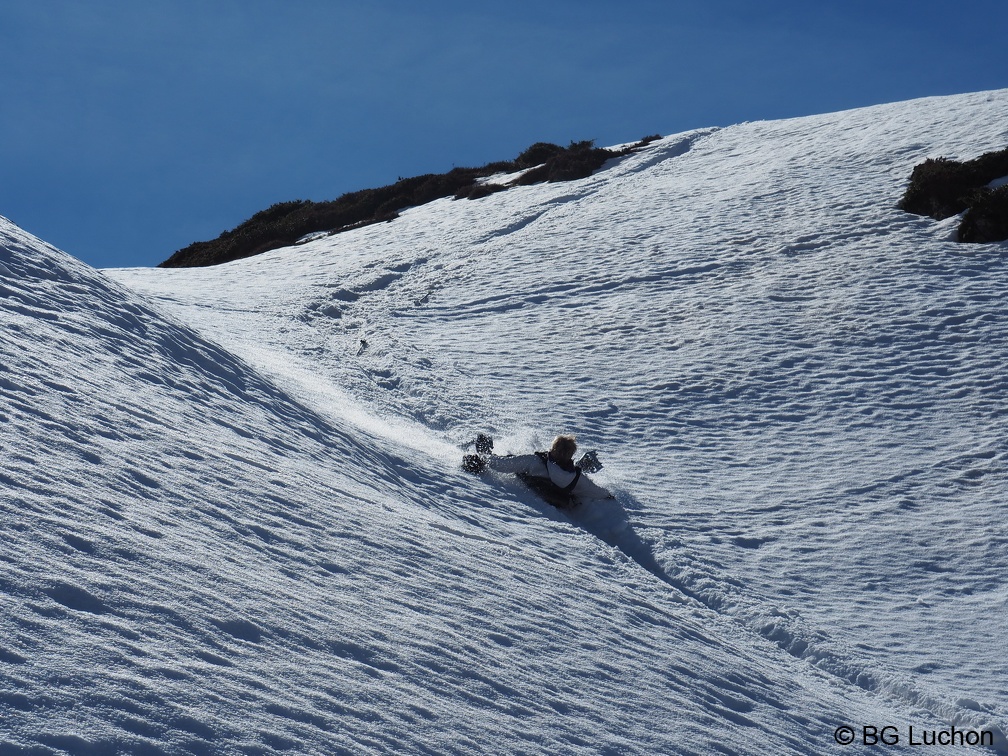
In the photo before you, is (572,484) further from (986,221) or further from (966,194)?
(966,194)

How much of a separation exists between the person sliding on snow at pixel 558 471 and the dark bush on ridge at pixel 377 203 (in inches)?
760

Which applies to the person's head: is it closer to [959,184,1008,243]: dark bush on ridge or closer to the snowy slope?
the snowy slope

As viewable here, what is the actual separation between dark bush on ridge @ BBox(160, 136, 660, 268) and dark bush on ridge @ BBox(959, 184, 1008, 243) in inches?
519

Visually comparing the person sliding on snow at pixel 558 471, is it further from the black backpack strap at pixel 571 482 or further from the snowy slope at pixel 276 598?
the snowy slope at pixel 276 598

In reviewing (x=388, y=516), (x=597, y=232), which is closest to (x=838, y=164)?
(x=597, y=232)

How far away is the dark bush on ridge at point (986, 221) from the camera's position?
17.9 m

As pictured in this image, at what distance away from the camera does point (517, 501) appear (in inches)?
406

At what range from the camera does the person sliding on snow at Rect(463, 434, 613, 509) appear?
10375 millimetres

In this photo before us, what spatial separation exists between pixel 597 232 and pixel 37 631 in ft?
64.9

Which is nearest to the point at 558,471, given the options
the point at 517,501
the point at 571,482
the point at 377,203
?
the point at 571,482

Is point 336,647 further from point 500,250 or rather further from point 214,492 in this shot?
point 500,250

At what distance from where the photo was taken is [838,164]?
24.0 meters

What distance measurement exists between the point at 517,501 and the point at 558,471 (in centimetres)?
58

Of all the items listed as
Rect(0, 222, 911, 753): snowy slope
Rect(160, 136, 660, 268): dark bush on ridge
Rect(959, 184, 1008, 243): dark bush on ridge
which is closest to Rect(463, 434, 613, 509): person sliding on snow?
Rect(0, 222, 911, 753): snowy slope
